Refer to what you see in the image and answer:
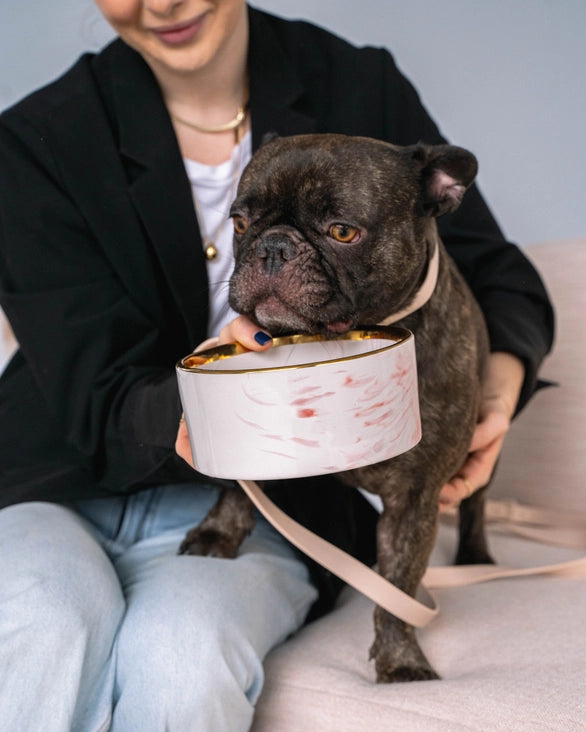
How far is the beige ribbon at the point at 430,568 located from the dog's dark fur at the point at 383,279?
5cm

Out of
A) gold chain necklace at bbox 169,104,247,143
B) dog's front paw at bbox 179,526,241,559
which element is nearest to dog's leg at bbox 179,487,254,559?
dog's front paw at bbox 179,526,241,559

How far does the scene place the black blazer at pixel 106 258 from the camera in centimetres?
150

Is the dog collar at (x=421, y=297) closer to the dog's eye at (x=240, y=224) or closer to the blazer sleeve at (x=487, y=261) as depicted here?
the dog's eye at (x=240, y=224)

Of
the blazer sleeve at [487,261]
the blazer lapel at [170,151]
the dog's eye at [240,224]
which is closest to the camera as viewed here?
the dog's eye at [240,224]

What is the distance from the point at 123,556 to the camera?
1.52m

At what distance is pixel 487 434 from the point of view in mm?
1505

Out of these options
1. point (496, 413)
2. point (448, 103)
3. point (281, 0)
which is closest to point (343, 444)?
point (496, 413)

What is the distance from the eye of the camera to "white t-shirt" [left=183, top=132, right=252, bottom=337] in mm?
1601

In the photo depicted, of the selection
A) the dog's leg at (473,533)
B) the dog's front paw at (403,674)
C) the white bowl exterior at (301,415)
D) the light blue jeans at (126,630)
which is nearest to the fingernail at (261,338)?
the white bowl exterior at (301,415)

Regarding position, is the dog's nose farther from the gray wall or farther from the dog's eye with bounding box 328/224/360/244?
the gray wall

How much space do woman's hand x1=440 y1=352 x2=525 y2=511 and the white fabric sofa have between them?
188 millimetres

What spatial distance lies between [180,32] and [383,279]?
57 cm

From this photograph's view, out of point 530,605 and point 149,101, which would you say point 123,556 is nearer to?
point 530,605

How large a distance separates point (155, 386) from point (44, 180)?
45 centimetres
